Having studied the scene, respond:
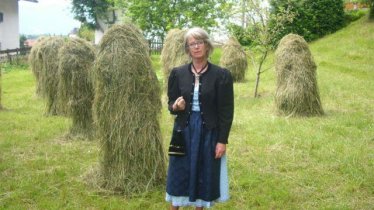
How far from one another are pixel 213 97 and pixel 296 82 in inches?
254

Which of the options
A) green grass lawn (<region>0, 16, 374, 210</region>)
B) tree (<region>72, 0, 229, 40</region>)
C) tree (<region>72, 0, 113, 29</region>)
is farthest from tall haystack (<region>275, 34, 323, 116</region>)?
tree (<region>72, 0, 113, 29</region>)

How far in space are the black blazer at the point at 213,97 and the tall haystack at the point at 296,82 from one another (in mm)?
6324

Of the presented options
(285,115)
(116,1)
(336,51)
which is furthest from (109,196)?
(116,1)

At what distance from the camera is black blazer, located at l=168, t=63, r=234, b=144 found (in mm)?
3979

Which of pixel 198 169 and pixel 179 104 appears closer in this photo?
Answer: pixel 179 104

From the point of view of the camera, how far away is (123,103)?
5.44 metres

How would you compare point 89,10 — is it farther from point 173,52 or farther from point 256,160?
point 256,160

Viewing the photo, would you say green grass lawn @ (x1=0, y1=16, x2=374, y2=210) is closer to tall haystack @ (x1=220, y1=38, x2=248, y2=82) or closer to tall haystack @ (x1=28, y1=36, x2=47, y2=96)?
tall haystack @ (x1=28, y1=36, x2=47, y2=96)

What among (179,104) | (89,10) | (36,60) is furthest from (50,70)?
(89,10)

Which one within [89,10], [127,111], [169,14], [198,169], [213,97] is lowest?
A: [198,169]

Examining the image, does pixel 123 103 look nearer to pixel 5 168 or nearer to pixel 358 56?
pixel 5 168

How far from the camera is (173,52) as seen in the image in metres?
11.9

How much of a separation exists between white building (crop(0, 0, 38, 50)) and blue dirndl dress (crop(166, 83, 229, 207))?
2869 centimetres

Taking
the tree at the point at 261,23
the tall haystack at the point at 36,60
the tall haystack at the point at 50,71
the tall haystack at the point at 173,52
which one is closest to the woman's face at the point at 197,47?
the tall haystack at the point at 50,71
